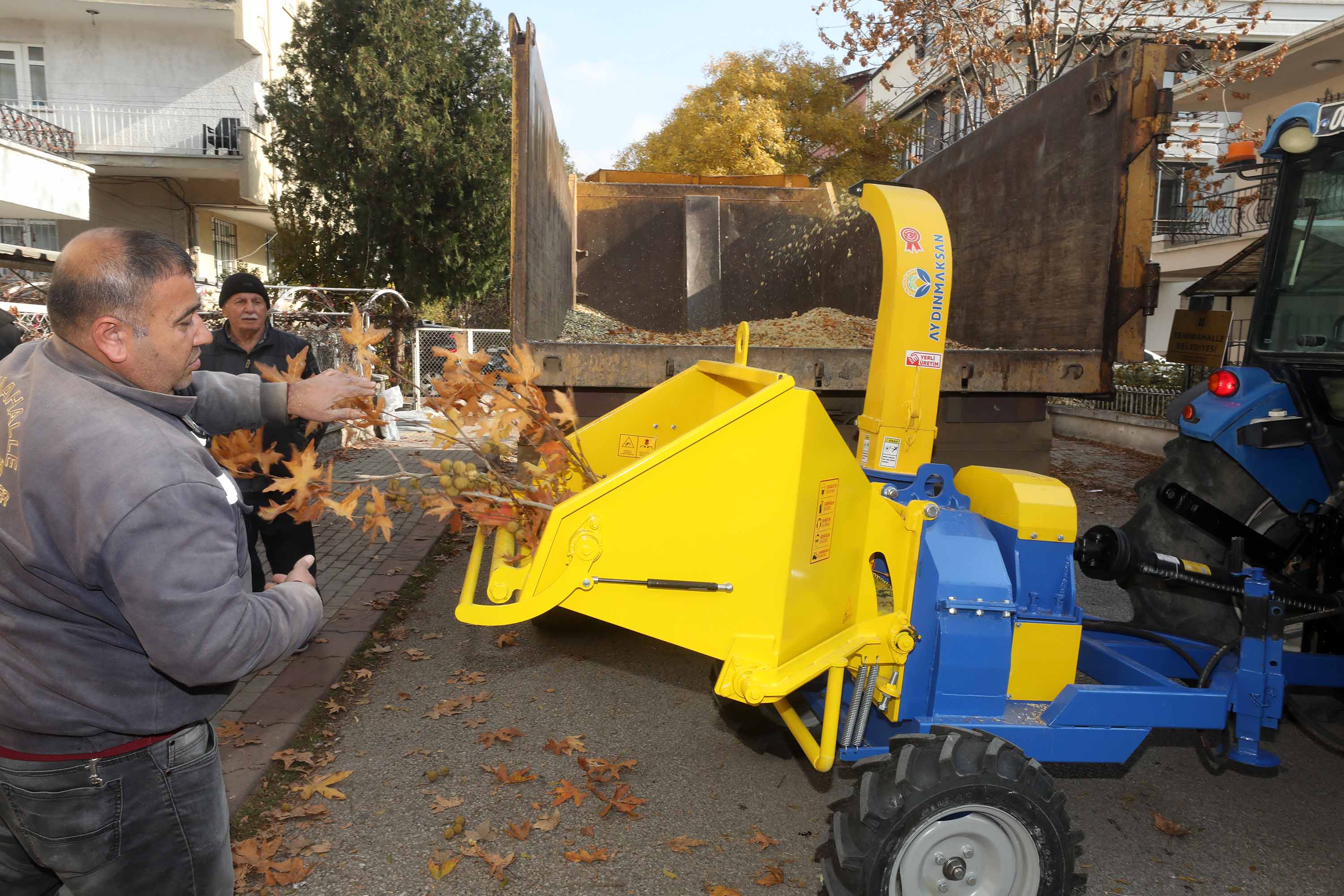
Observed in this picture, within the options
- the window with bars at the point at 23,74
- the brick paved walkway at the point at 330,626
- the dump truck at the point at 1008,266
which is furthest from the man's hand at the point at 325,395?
the window with bars at the point at 23,74

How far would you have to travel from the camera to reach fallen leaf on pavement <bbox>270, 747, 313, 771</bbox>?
345 centimetres

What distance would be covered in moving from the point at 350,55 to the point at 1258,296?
60.3 feet

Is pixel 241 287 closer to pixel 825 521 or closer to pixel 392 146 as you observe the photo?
pixel 825 521

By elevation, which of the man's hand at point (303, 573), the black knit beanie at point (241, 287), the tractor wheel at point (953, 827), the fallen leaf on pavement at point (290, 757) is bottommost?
the fallen leaf on pavement at point (290, 757)

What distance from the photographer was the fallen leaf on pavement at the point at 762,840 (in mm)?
2988

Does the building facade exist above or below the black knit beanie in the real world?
above

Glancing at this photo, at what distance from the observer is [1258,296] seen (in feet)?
11.9

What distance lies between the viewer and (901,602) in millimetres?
2648

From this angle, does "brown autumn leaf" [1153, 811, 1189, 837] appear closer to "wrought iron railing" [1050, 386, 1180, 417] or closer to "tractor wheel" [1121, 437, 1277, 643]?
"tractor wheel" [1121, 437, 1277, 643]

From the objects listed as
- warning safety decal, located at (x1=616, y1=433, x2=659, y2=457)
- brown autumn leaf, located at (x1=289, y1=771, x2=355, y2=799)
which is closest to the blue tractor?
warning safety decal, located at (x1=616, y1=433, x2=659, y2=457)

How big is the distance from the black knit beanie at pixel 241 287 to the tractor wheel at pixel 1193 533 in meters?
4.23

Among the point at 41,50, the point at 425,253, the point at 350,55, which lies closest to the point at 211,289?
the point at 425,253

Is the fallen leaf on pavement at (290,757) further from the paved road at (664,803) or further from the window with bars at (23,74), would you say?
the window with bars at (23,74)

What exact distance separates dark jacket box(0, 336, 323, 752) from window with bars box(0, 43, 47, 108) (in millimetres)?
23625
